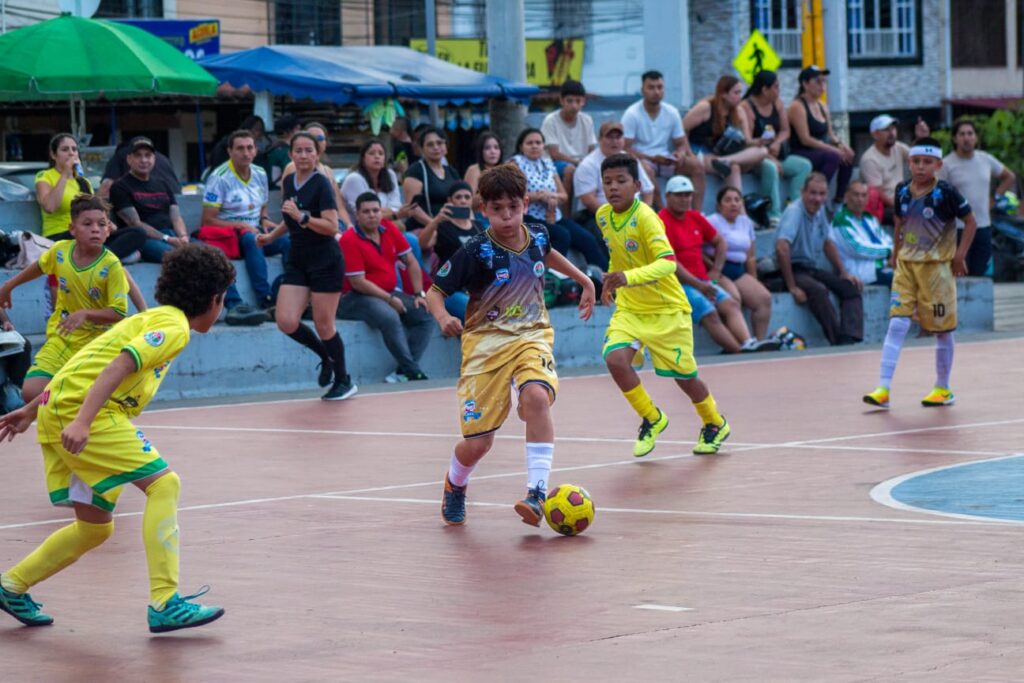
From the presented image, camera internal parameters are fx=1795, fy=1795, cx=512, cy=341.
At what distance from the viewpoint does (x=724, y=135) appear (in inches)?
872

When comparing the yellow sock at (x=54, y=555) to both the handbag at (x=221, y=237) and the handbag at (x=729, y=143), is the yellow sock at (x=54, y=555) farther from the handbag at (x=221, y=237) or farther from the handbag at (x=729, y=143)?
the handbag at (x=729, y=143)

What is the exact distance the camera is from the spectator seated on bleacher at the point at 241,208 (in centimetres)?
1778

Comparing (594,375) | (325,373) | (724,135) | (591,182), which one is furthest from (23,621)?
(724,135)

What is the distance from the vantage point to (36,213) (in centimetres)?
1708

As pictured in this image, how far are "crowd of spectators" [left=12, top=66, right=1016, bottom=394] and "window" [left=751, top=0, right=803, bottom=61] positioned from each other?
28.6 metres

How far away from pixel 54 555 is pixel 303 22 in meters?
36.5

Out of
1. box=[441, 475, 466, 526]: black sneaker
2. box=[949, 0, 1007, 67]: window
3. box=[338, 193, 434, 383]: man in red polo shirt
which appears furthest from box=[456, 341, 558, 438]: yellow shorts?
box=[949, 0, 1007, 67]: window

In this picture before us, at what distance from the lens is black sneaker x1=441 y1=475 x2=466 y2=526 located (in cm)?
913

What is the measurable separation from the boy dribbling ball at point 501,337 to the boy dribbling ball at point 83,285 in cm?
239

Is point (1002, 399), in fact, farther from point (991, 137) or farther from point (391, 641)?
point (991, 137)

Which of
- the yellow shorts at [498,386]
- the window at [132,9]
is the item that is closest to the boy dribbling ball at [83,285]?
the yellow shorts at [498,386]

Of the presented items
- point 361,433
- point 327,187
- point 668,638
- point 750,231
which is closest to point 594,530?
point 668,638

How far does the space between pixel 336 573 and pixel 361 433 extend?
5662 millimetres

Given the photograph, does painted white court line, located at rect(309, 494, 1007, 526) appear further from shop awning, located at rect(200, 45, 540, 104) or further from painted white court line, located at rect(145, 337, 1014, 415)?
shop awning, located at rect(200, 45, 540, 104)
